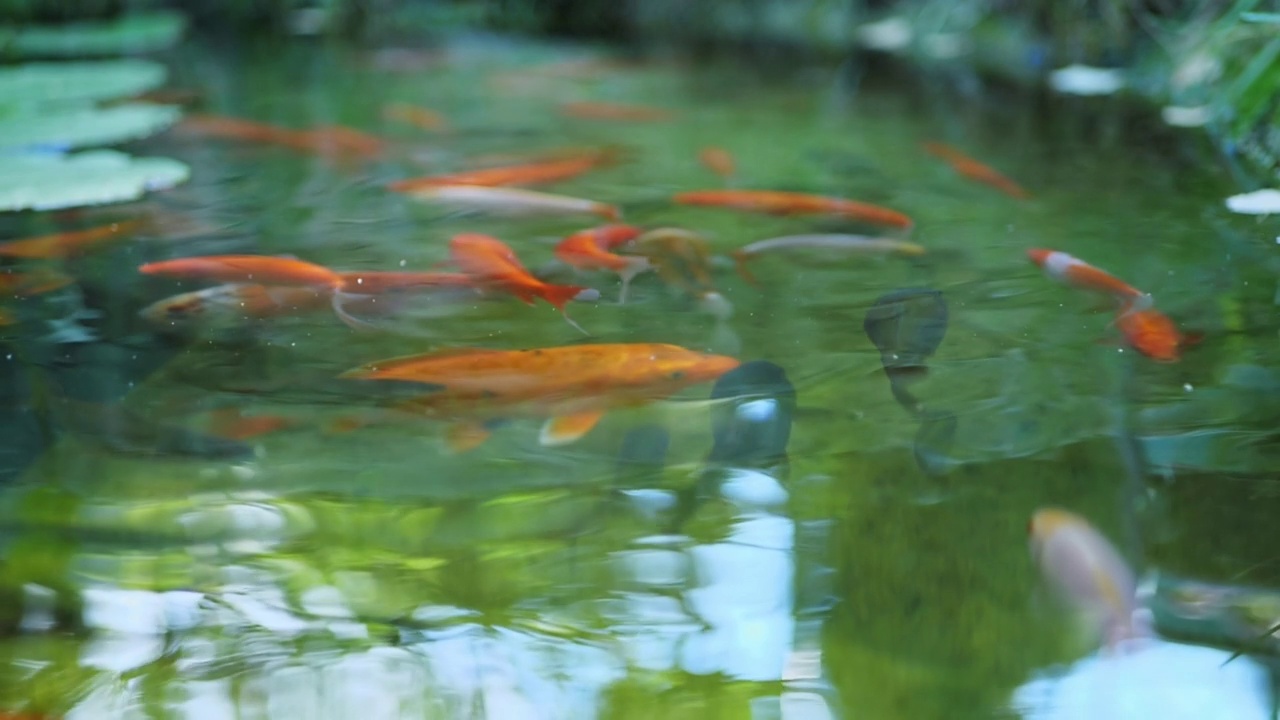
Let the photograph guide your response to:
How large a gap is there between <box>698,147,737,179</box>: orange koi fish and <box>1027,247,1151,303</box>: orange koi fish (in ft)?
2.26

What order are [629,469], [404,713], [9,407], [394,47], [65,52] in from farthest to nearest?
[394,47], [65,52], [9,407], [629,469], [404,713]

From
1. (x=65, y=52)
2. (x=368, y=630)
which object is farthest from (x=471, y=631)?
(x=65, y=52)

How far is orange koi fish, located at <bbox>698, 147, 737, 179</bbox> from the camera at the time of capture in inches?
78.1

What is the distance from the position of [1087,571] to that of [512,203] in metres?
1.08

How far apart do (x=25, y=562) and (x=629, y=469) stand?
1.63 feet

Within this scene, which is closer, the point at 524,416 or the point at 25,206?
the point at 524,416

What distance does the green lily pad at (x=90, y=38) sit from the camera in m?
3.21

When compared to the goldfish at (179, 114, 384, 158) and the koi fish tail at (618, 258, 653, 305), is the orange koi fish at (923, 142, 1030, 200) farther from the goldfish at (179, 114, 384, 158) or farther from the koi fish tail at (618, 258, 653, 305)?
the goldfish at (179, 114, 384, 158)

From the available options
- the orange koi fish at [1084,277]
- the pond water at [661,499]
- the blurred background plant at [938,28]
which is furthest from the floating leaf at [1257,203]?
the orange koi fish at [1084,277]

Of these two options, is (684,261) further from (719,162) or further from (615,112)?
(615,112)

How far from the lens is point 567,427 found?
1.04m

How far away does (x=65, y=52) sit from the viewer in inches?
125

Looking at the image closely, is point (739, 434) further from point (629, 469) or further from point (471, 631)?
point (471, 631)

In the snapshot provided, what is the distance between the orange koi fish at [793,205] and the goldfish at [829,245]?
0.40 ft
